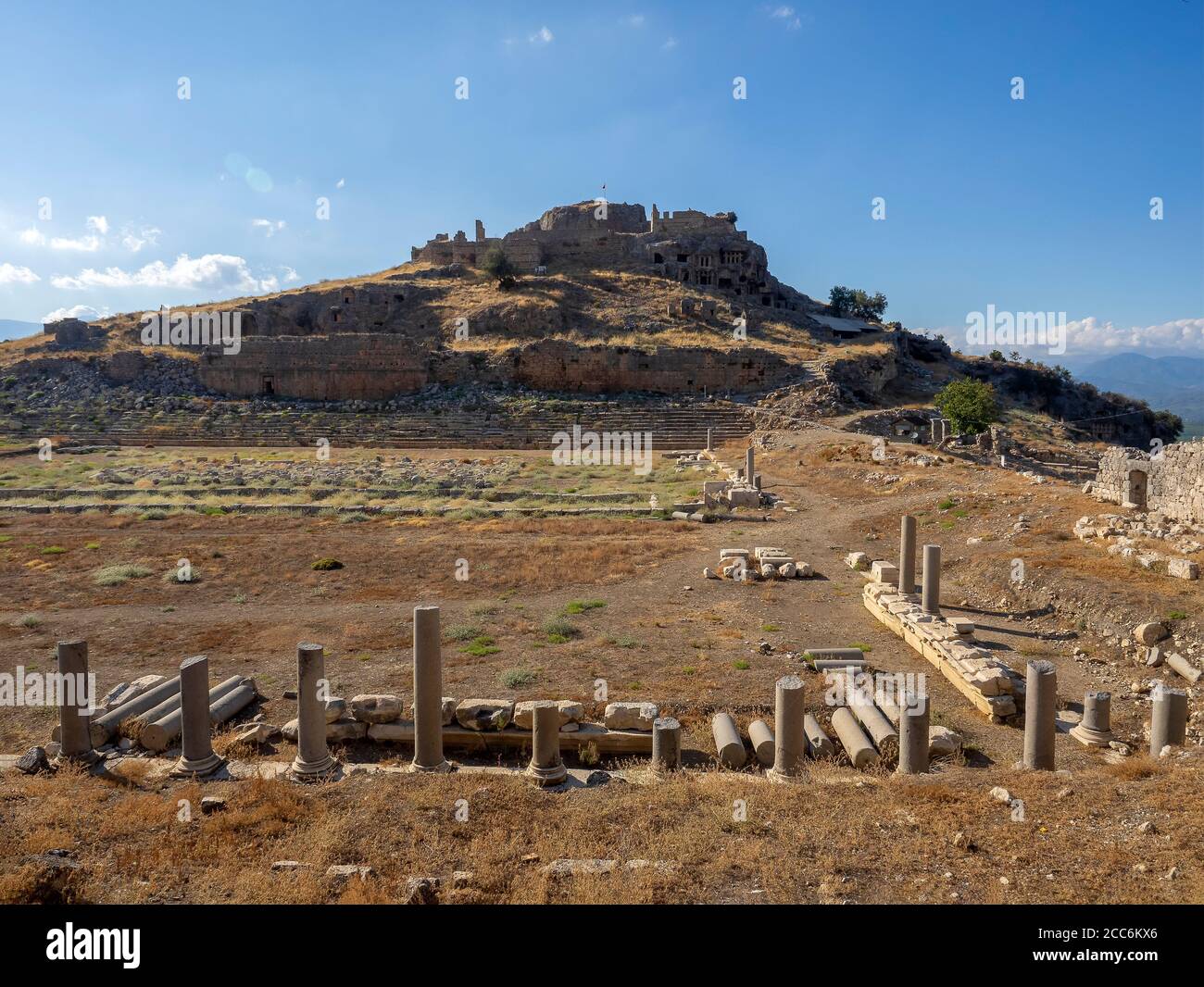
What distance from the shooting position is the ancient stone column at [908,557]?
15.0 m

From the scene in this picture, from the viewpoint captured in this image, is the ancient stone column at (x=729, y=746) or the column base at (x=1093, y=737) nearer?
the ancient stone column at (x=729, y=746)

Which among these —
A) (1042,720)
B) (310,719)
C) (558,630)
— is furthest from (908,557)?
(310,719)

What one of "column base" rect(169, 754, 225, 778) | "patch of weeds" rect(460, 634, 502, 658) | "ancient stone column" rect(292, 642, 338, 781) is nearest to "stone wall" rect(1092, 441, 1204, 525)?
"patch of weeds" rect(460, 634, 502, 658)

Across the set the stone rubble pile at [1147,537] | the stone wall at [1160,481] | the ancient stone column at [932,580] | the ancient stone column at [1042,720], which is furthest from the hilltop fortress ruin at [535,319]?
the ancient stone column at [1042,720]

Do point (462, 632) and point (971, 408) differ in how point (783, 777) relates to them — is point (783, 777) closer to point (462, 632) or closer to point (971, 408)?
point (462, 632)

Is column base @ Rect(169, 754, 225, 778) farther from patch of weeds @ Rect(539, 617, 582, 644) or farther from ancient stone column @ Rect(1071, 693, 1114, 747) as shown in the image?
ancient stone column @ Rect(1071, 693, 1114, 747)

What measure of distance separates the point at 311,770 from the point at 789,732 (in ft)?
17.3

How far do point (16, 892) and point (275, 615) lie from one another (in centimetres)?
953

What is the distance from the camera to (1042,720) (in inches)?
334

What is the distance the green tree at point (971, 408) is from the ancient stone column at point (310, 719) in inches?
1563

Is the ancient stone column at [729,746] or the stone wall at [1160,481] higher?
the stone wall at [1160,481]

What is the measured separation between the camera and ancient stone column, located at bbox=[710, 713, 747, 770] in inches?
344

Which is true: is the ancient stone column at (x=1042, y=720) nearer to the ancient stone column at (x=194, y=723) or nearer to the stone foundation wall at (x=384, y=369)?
the ancient stone column at (x=194, y=723)
